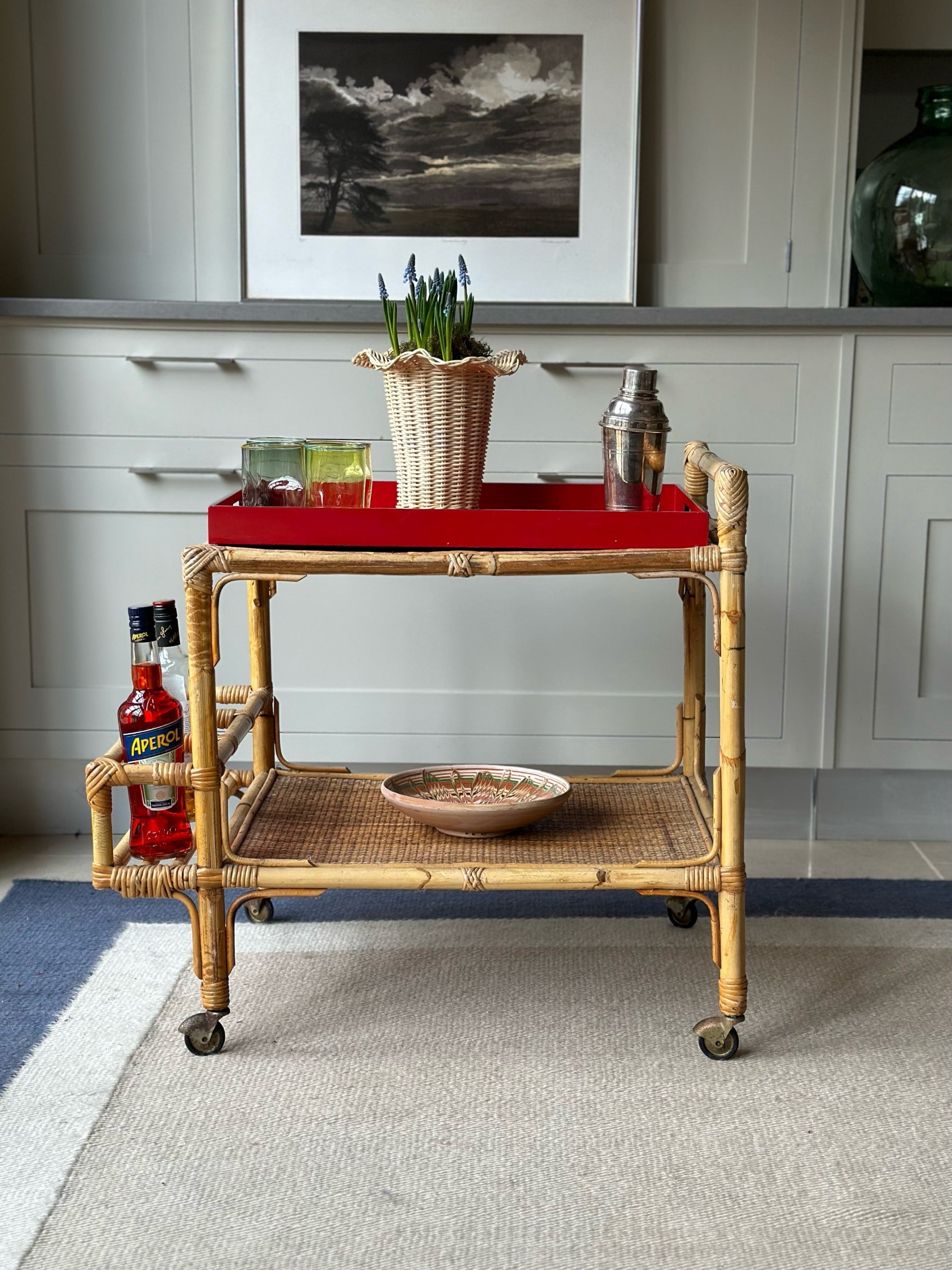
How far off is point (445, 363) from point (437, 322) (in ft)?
0.19

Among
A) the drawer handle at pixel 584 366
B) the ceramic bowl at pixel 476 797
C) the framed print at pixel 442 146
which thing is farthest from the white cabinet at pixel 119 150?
the ceramic bowl at pixel 476 797

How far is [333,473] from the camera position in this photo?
1.45m

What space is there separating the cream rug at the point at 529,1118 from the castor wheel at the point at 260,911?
67 mm

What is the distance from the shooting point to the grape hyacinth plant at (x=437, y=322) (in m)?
1.39

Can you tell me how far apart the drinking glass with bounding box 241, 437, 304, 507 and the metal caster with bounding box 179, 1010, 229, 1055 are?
1.99 feet

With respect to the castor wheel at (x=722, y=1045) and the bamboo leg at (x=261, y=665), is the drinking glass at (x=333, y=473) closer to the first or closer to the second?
the bamboo leg at (x=261, y=665)

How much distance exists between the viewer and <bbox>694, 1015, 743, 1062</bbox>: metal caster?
1.42 meters

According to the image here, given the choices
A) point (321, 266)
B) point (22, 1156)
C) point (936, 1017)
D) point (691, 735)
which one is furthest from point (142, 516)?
point (936, 1017)

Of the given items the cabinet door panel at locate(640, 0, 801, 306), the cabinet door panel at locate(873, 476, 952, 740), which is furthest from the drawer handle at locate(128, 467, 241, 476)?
the cabinet door panel at locate(873, 476, 952, 740)

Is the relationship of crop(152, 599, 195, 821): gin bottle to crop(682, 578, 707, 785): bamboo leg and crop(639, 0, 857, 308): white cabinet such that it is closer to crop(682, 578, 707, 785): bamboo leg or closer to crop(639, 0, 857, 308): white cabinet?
crop(682, 578, 707, 785): bamboo leg

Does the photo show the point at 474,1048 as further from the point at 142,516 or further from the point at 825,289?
the point at 825,289

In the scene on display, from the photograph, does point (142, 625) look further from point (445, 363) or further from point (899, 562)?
point (899, 562)

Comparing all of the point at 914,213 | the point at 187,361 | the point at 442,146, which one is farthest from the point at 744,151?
the point at 187,361

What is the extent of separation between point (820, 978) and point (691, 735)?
0.38m
